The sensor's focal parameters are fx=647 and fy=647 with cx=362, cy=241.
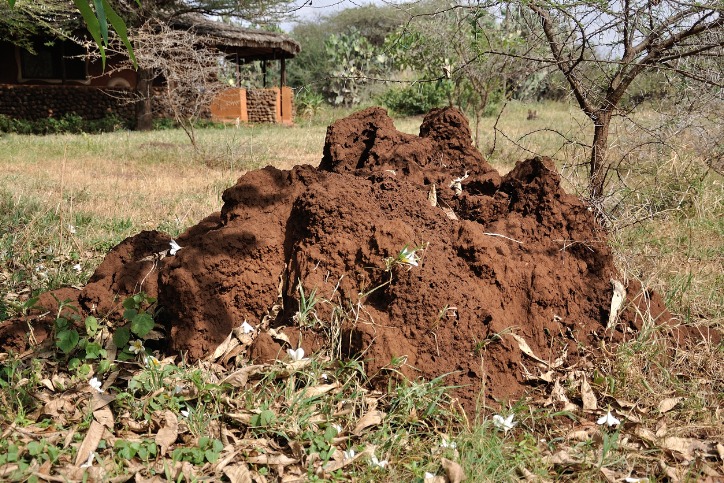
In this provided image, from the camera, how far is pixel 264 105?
21547 millimetres

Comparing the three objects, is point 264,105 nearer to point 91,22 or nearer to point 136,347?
point 136,347

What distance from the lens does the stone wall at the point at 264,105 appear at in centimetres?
2136

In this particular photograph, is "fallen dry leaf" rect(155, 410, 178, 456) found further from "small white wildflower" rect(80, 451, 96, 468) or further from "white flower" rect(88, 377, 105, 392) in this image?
"white flower" rect(88, 377, 105, 392)

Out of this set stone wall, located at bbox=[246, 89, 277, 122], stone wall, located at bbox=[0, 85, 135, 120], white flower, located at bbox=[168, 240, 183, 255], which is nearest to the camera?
white flower, located at bbox=[168, 240, 183, 255]

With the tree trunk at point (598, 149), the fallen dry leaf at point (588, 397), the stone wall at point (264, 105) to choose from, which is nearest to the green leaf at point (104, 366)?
the fallen dry leaf at point (588, 397)

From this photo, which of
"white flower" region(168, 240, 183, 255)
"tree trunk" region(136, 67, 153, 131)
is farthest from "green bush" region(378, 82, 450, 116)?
"white flower" region(168, 240, 183, 255)

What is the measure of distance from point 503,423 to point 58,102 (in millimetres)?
19072

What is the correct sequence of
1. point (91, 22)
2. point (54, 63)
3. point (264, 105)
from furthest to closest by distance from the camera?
point (264, 105) < point (54, 63) < point (91, 22)

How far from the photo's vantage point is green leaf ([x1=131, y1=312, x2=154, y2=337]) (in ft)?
9.99

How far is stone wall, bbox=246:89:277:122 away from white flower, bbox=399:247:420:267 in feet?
62.1

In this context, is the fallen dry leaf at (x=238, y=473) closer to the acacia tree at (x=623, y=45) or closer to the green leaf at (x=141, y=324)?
the green leaf at (x=141, y=324)

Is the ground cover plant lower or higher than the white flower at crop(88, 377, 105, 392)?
lower

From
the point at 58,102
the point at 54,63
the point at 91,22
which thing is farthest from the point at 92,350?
the point at 54,63

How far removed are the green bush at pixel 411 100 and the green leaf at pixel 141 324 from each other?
64.1ft
